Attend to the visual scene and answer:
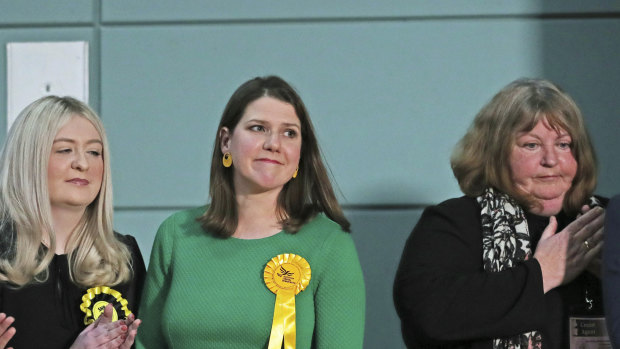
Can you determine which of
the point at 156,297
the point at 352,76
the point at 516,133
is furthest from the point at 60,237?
the point at 516,133

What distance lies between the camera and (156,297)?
3.01 meters

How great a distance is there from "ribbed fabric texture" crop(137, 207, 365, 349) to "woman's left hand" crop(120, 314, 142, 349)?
0.15 meters

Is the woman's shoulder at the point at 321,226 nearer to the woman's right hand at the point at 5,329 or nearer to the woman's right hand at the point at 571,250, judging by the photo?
the woman's right hand at the point at 571,250

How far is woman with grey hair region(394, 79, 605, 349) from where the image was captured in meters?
2.76

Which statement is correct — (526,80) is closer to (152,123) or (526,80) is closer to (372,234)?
(372,234)

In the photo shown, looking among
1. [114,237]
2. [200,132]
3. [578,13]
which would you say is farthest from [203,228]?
[578,13]

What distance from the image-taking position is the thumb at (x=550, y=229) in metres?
2.87

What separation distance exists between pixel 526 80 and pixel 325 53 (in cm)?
110

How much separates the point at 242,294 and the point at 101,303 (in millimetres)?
480

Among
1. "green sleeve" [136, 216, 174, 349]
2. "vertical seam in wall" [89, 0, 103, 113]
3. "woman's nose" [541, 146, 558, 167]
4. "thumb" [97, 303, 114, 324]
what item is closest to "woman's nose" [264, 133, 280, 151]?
"green sleeve" [136, 216, 174, 349]

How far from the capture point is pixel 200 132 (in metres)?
3.89

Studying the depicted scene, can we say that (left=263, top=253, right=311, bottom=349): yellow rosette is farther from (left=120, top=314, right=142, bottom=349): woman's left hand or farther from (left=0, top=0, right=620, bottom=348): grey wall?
(left=0, top=0, right=620, bottom=348): grey wall

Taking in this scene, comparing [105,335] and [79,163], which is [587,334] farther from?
[79,163]

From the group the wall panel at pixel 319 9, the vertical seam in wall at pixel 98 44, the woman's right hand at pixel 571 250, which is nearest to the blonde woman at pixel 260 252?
the woman's right hand at pixel 571 250
